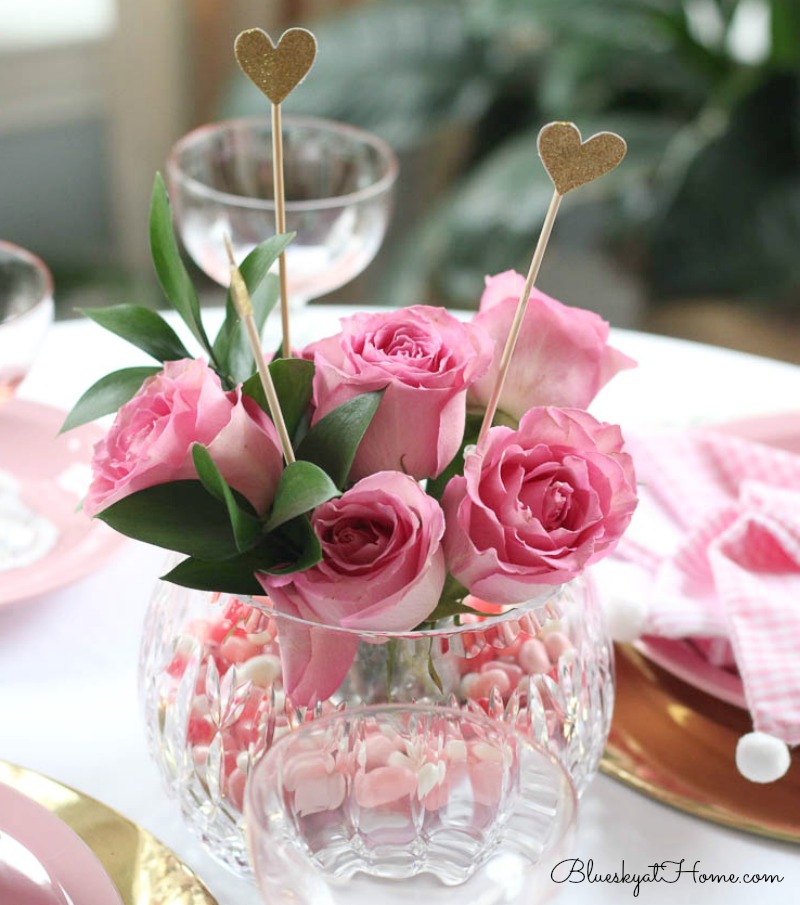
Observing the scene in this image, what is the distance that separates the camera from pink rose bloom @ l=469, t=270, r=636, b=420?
1.66 feet

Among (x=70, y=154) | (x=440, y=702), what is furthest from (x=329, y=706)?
(x=70, y=154)

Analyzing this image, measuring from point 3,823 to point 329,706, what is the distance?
16 cm

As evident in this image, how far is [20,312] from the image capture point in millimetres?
770

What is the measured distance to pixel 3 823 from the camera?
0.53 meters

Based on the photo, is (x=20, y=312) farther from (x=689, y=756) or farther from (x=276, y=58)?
(x=689, y=756)

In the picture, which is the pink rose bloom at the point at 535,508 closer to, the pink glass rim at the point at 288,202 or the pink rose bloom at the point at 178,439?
the pink rose bloom at the point at 178,439

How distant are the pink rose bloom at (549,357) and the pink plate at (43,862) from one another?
0.81ft

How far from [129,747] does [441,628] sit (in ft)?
0.75

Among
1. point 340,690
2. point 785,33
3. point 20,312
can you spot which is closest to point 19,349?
point 20,312

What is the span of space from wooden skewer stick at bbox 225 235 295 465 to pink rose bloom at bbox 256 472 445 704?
3 cm

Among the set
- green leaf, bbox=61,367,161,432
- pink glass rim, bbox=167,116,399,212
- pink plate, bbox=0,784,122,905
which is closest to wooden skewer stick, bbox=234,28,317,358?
green leaf, bbox=61,367,161,432

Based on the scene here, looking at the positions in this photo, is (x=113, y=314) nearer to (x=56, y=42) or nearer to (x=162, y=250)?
(x=162, y=250)

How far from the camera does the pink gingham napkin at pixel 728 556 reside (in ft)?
1.95

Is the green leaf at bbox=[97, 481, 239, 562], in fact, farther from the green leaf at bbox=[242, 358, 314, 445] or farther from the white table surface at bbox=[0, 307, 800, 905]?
the white table surface at bbox=[0, 307, 800, 905]
